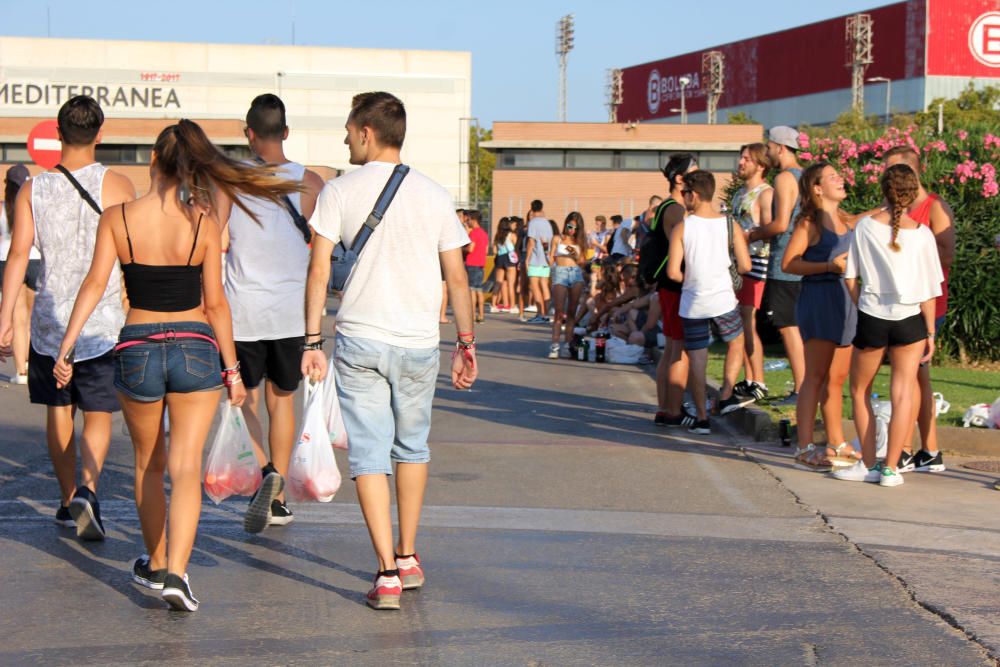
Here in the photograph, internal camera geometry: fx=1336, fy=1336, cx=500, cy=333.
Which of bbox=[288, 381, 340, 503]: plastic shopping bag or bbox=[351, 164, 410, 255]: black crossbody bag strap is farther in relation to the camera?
bbox=[288, 381, 340, 503]: plastic shopping bag

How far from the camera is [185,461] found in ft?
16.9

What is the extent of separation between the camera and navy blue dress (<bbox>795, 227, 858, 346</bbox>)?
27.3 feet

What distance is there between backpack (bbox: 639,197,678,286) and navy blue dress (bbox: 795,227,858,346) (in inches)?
73.4

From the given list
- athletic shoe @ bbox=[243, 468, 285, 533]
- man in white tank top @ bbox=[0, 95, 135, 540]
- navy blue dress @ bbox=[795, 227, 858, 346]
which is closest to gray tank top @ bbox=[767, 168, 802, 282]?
navy blue dress @ bbox=[795, 227, 858, 346]

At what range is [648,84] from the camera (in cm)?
12406

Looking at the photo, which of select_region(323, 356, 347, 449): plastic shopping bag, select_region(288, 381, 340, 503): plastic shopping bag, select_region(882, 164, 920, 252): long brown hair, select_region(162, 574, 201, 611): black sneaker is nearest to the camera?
select_region(162, 574, 201, 611): black sneaker

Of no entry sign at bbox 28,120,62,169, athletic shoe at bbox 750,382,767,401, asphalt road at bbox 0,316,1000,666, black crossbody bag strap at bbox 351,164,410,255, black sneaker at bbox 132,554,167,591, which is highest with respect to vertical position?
no entry sign at bbox 28,120,62,169

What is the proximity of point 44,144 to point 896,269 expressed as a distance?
23.2ft

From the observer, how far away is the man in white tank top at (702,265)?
975 centimetres

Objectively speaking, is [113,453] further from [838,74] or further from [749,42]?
[749,42]

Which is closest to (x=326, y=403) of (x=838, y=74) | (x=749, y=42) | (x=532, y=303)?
(x=532, y=303)

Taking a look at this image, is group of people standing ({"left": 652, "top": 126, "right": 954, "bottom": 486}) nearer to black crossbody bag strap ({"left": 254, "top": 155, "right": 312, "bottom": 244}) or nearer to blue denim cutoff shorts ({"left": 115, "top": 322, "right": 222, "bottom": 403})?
black crossbody bag strap ({"left": 254, "top": 155, "right": 312, "bottom": 244})

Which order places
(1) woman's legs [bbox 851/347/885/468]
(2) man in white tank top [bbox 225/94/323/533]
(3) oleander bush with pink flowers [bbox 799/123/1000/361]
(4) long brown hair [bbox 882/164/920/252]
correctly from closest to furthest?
(2) man in white tank top [bbox 225/94/323/533], (4) long brown hair [bbox 882/164/920/252], (1) woman's legs [bbox 851/347/885/468], (3) oleander bush with pink flowers [bbox 799/123/1000/361]

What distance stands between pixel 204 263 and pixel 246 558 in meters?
1.50
